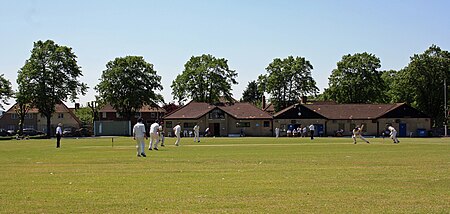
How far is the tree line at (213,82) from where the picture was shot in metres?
97.1

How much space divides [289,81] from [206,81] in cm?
1418

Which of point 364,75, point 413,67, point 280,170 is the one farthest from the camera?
point 364,75

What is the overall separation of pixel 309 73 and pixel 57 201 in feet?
338

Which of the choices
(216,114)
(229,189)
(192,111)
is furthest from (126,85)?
(229,189)

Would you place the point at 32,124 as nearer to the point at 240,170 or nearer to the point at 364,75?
the point at 364,75

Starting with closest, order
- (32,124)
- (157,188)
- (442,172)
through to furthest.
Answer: (157,188) < (442,172) < (32,124)

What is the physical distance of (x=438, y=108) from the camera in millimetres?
102000

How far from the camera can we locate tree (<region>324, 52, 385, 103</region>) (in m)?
111

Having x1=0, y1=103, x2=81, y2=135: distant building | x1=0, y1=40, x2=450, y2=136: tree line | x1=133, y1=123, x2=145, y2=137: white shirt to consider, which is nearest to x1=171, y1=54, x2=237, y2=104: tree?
x1=0, y1=40, x2=450, y2=136: tree line

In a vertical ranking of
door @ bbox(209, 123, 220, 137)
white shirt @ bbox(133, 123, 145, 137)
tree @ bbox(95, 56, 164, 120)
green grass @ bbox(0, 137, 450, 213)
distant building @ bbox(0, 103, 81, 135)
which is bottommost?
green grass @ bbox(0, 137, 450, 213)

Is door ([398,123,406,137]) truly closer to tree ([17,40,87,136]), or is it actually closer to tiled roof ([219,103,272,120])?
tiled roof ([219,103,272,120])

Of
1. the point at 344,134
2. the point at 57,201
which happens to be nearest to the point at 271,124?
the point at 344,134

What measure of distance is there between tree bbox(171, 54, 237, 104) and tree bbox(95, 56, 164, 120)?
276 inches

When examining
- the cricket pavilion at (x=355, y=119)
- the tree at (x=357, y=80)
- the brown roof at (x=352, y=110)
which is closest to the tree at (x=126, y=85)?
the cricket pavilion at (x=355, y=119)
